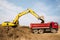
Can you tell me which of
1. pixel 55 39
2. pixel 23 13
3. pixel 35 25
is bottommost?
pixel 55 39

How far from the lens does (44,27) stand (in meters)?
32.2

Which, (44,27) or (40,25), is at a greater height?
(40,25)

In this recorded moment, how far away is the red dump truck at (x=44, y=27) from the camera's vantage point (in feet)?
105

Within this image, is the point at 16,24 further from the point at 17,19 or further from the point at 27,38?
the point at 27,38

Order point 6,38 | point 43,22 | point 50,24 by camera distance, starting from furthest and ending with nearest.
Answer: point 43,22 < point 50,24 < point 6,38

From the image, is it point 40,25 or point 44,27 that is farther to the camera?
point 40,25

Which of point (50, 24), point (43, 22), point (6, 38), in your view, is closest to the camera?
point (6, 38)

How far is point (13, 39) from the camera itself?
1006 inches

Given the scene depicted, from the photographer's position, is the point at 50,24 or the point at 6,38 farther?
the point at 50,24

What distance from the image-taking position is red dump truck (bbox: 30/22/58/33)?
105 ft

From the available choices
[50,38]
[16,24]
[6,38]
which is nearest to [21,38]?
[6,38]

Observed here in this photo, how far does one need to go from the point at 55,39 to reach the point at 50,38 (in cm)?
111

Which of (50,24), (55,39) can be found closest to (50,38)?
(55,39)

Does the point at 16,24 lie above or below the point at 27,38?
above
